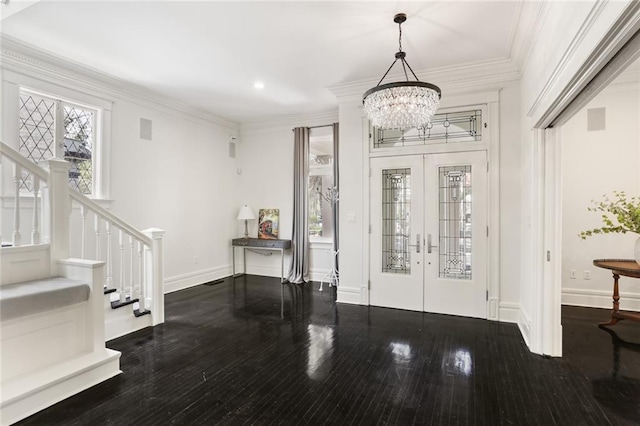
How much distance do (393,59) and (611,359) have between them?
3.87 meters

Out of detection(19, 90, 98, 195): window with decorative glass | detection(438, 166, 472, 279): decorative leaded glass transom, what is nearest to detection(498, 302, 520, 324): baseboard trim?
detection(438, 166, 472, 279): decorative leaded glass transom

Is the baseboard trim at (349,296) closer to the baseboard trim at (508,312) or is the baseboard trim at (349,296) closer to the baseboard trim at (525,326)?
the baseboard trim at (508,312)

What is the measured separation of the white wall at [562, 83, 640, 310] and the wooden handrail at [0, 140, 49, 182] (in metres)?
6.28

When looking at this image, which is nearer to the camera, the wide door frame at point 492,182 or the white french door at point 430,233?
the wide door frame at point 492,182

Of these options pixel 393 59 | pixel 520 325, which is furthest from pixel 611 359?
pixel 393 59

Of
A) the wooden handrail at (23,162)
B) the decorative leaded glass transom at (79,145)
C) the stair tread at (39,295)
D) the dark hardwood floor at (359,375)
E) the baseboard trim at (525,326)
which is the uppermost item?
the decorative leaded glass transom at (79,145)

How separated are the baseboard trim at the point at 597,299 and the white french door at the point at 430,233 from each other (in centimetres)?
164

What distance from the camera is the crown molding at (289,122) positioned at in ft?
21.1

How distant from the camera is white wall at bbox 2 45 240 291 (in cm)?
439

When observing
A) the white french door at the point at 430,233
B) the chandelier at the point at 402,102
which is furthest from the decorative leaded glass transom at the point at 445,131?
the chandelier at the point at 402,102

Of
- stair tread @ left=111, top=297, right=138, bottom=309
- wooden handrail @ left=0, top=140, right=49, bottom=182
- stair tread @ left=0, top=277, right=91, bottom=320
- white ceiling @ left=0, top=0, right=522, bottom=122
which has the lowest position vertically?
stair tread @ left=111, top=297, right=138, bottom=309

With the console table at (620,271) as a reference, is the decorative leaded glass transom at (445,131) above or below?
above

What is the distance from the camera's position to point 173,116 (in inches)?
228

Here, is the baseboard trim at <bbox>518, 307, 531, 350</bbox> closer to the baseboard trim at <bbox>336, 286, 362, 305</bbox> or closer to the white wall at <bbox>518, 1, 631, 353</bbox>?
the white wall at <bbox>518, 1, 631, 353</bbox>
